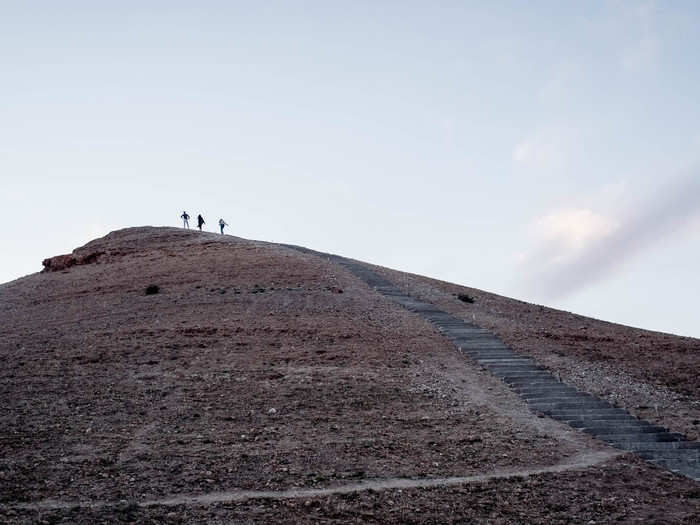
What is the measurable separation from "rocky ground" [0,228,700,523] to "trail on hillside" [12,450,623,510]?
0.16 ft

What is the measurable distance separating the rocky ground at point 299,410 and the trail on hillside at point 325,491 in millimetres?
48

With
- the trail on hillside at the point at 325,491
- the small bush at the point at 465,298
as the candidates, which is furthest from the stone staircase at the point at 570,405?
the small bush at the point at 465,298

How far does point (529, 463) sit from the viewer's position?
10.6m

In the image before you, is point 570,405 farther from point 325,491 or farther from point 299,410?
point 325,491

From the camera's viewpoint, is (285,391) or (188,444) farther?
(285,391)

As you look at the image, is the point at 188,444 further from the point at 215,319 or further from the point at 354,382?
the point at 215,319

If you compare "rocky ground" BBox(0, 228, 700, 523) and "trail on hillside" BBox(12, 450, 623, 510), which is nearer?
"trail on hillside" BBox(12, 450, 623, 510)

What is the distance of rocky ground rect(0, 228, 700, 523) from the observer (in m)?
8.81

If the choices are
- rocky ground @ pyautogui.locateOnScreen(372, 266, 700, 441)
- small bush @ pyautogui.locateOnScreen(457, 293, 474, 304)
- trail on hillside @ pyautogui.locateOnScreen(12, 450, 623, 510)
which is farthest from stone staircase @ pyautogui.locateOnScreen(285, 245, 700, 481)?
small bush @ pyautogui.locateOnScreen(457, 293, 474, 304)

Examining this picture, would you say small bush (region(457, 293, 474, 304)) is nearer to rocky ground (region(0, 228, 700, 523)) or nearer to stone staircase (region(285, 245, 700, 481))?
rocky ground (region(0, 228, 700, 523))

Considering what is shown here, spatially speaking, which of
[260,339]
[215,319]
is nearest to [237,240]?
[215,319]

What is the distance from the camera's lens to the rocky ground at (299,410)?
881 cm

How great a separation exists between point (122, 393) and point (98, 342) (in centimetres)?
474

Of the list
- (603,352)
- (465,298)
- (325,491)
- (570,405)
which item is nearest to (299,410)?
(325,491)
